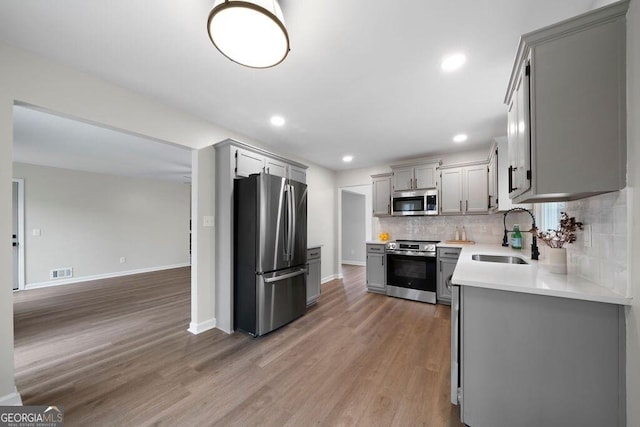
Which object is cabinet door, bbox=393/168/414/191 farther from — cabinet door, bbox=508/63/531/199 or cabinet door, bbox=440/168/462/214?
cabinet door, bbox=508/63/531/199

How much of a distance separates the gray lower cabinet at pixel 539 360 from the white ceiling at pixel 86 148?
3361mm

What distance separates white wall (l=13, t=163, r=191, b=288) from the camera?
15.5 feet

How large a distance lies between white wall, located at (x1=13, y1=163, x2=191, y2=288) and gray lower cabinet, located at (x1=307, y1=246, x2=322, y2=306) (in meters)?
5.05

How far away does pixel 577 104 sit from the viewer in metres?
1.11

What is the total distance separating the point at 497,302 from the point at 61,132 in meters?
5.09

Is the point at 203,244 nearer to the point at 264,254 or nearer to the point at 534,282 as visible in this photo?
the point at 264,254

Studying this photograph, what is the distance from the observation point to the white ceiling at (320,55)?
4.50ft

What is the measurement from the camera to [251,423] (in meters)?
1.49

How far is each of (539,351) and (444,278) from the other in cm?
249

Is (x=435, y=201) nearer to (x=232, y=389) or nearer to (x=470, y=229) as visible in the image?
(x=470, y=229)

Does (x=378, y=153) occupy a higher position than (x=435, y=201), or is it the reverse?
(x=378, y=153)

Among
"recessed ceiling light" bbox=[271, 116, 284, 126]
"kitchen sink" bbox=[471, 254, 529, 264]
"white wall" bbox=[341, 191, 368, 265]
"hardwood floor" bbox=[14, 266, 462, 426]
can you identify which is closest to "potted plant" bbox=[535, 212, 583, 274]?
"kitchen sink" bbox=[471, 254, 529, 264]

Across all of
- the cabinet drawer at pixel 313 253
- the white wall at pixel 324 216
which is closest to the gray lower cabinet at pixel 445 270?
the cabinet drawer at pixel 313 253

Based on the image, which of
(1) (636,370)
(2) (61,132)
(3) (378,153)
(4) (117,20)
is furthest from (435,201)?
(2) (61,132)
